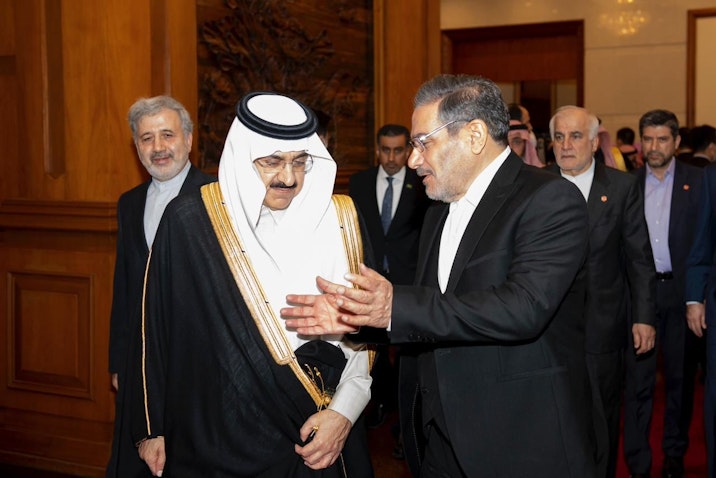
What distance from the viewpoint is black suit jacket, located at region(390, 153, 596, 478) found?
2.37 m

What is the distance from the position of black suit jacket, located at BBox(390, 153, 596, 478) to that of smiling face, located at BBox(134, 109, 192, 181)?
1701 millimetres

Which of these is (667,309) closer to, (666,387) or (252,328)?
(666,387)

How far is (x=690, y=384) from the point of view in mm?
5148

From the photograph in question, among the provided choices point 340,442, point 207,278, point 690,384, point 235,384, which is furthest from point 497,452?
point 690,384

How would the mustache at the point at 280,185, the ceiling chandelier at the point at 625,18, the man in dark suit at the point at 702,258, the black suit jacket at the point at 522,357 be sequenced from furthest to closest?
the ceiling chandelier at the point at 625,18
the man in dark suit at the point at 702,258
the mustache at the point at 280,185
the black suit jacket at the point at 522,357

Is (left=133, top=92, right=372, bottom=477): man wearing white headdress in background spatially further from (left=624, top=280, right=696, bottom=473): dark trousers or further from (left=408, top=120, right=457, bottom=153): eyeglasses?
(left=624, top=280, right=696, bottom=473): dark trousers

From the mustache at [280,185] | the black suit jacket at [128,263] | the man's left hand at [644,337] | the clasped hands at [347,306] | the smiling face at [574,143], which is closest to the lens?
the clasped hands at [347,306]

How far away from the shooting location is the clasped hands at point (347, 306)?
83.5 inches

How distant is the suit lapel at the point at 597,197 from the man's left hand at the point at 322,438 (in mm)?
1967

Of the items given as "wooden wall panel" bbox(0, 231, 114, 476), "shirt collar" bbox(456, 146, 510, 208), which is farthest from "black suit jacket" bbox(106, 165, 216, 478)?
"shirt collar" bbox(456, 146, 510, 208)

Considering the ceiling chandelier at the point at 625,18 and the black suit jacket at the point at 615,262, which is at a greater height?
the ceiling chandelier at the point at 625,18

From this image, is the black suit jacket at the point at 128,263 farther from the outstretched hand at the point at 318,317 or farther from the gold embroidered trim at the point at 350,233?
the outstretched hand at the point at 318,317

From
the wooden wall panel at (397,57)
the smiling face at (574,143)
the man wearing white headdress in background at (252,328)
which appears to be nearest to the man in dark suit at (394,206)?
the wooden wall panel at (397,57)

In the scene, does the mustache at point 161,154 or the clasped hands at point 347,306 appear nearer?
the clasped hands at point 347,306
